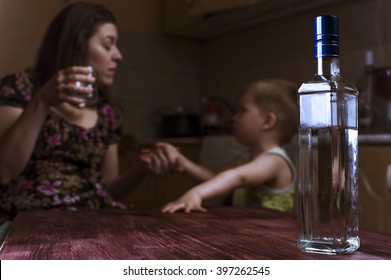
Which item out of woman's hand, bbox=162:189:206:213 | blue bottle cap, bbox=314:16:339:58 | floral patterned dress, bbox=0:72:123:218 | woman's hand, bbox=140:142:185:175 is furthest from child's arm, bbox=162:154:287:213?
blue bottle cap, bbox=314:16:339:58

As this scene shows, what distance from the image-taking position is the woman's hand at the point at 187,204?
1.92 ft

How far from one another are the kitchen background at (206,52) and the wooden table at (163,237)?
7.4 inches

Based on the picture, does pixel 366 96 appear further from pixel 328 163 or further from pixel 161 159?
pixel 328 163

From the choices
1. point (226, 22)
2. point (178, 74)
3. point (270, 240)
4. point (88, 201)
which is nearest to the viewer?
point (270, 240)

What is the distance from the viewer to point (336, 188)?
0.32m

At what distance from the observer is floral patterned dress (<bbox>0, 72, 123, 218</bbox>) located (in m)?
0.75

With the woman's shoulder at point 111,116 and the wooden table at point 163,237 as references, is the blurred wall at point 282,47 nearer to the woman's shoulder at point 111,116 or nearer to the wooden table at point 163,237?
the woman's shoulder at point 111,116

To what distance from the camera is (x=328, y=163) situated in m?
0.32

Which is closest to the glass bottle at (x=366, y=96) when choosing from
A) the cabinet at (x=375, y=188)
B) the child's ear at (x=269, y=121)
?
the cabinet at (x=375, y=188)

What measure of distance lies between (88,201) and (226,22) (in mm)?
840

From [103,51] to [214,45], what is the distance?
0.68m

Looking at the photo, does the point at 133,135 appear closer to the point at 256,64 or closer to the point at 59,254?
the point at 256,64

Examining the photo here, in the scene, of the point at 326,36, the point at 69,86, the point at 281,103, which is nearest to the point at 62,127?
the point at 69,86
